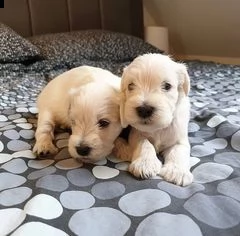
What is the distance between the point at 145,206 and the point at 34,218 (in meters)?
0.23

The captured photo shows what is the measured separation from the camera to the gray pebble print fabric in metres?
0.71

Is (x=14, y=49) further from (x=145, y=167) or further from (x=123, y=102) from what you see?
(x=145, y=167)

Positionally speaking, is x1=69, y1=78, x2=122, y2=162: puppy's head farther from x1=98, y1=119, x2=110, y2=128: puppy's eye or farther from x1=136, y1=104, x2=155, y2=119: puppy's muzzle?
x1=136, y1=104, x2=155, y2=119: puppy's muzzle

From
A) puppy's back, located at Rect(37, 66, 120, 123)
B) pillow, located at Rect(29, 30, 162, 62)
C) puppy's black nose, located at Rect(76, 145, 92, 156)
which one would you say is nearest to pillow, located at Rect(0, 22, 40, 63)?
pillow, located at Rect(29, 30, 162, 62)

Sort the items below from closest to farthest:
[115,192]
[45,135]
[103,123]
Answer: [115,192] < [103,123] < [45,135]

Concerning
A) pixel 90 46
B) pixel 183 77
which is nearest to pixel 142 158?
pixel 183 77

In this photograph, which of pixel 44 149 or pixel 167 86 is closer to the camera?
pixel 167 86

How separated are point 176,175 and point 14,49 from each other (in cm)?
182

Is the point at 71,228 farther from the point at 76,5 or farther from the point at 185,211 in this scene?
the point at 76,5

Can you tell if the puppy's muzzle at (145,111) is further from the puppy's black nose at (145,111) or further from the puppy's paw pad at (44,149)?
the puppy's paw pad at (44,149)

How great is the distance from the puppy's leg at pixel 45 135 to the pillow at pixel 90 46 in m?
1.30

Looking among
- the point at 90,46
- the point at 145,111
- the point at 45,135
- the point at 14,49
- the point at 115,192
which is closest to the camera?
the point at 115,192

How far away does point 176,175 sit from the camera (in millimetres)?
923

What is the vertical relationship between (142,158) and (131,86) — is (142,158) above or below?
below
